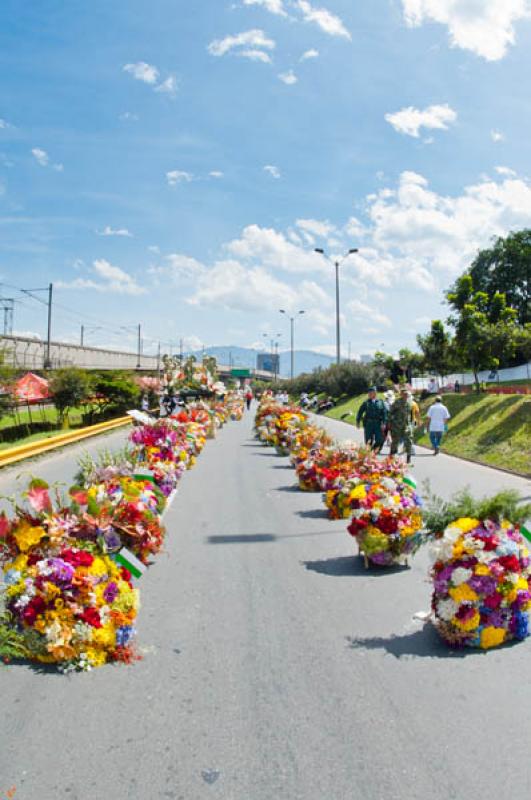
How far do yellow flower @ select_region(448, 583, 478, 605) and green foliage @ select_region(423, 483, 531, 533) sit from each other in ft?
1.90

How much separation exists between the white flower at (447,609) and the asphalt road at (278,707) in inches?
10.0

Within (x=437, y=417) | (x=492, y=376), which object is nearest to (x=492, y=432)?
(x=437, y=417)

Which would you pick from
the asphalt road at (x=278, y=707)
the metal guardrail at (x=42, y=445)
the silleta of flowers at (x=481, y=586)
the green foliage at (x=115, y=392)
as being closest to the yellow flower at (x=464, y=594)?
the silleta of flowers at (x=481, y=586)

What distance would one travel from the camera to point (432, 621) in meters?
5.53

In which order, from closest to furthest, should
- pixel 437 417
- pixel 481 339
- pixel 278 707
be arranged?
pixel 278 707 → pixel 437 417 → pixel 481 339

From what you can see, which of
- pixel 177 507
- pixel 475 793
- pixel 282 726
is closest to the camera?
pixel 475 793

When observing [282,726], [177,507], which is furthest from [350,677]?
[177,507]

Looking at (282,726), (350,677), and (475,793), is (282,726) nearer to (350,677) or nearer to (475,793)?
(350,677)

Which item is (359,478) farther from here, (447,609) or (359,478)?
(447,609)

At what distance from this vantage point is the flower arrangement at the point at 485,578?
4.93 meters

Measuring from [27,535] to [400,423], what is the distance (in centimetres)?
1287

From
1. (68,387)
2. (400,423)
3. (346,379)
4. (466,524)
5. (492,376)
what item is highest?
(492,376)

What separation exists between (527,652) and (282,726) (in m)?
2.07

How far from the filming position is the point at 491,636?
16.4 ft
